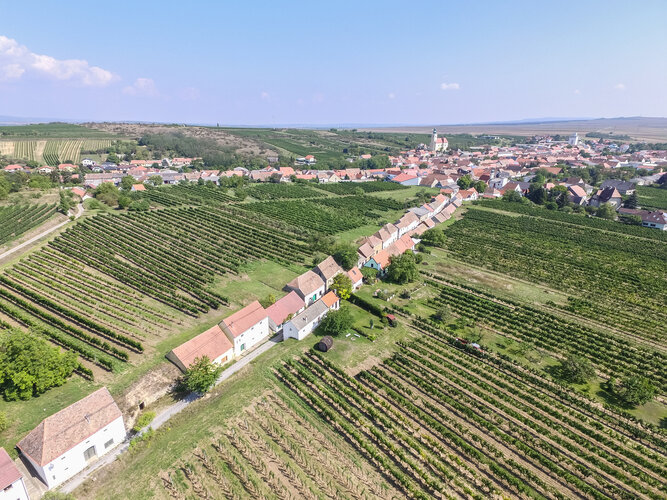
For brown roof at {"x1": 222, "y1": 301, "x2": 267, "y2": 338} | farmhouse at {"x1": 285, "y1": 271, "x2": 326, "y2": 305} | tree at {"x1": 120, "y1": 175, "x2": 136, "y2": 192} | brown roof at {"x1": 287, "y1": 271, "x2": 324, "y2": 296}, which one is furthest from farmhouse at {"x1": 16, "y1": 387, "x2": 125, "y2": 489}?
tree at {"x1": 120, "y1": 175, "x2": 136, "y2": 192}

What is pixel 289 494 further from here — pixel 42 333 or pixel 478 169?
pixel 478 169

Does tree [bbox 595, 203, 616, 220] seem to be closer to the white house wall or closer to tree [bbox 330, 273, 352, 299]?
tree [bbox 330, 273, 352, 299]

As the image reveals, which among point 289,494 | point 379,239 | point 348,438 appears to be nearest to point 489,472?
point 348,438

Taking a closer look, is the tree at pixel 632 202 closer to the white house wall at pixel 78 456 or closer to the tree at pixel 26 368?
the white house wall at pixel 78 456

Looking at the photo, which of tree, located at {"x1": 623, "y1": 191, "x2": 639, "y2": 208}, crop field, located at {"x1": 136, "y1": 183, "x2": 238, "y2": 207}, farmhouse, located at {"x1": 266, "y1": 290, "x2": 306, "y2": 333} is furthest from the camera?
tree, located at {"x1": 623, "y1": 191, "x2": 639, "y2": 208}

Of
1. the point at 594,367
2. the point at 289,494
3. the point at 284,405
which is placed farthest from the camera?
the point at 594,367

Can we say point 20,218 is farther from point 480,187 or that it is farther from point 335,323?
point 480,187

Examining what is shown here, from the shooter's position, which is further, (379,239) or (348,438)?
(379,239)

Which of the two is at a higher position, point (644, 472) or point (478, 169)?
point (478, 169)
